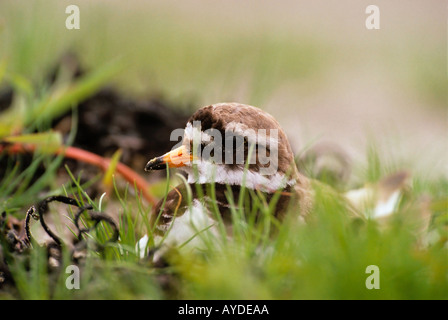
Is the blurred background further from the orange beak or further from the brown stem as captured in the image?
the orange beak

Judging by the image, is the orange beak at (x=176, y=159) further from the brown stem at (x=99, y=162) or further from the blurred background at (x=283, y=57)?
the blurred background at (x=283, y=57)

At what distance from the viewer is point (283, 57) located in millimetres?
4109

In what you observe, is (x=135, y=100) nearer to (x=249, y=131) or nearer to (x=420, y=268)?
(x=249, y=131)

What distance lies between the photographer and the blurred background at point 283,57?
3119 millimetres

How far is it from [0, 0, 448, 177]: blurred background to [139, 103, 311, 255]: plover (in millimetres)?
1074

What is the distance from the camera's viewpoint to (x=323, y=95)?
4195 millimetres

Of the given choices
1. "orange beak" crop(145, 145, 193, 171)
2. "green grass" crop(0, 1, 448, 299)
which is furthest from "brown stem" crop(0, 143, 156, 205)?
"orange beak" crop(145, 145, 193, 171)

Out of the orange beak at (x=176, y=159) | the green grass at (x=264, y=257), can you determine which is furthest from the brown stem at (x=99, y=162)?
the orange beak at (x=176, y=159)

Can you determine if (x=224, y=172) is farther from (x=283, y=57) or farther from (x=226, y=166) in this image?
(x=283, y=57)

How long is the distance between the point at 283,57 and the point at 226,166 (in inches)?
109

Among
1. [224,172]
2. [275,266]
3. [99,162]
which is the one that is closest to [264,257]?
[275,266]

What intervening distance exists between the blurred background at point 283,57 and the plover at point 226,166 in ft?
3.52

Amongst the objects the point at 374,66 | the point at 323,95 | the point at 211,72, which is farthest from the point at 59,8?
the point at 374,66
